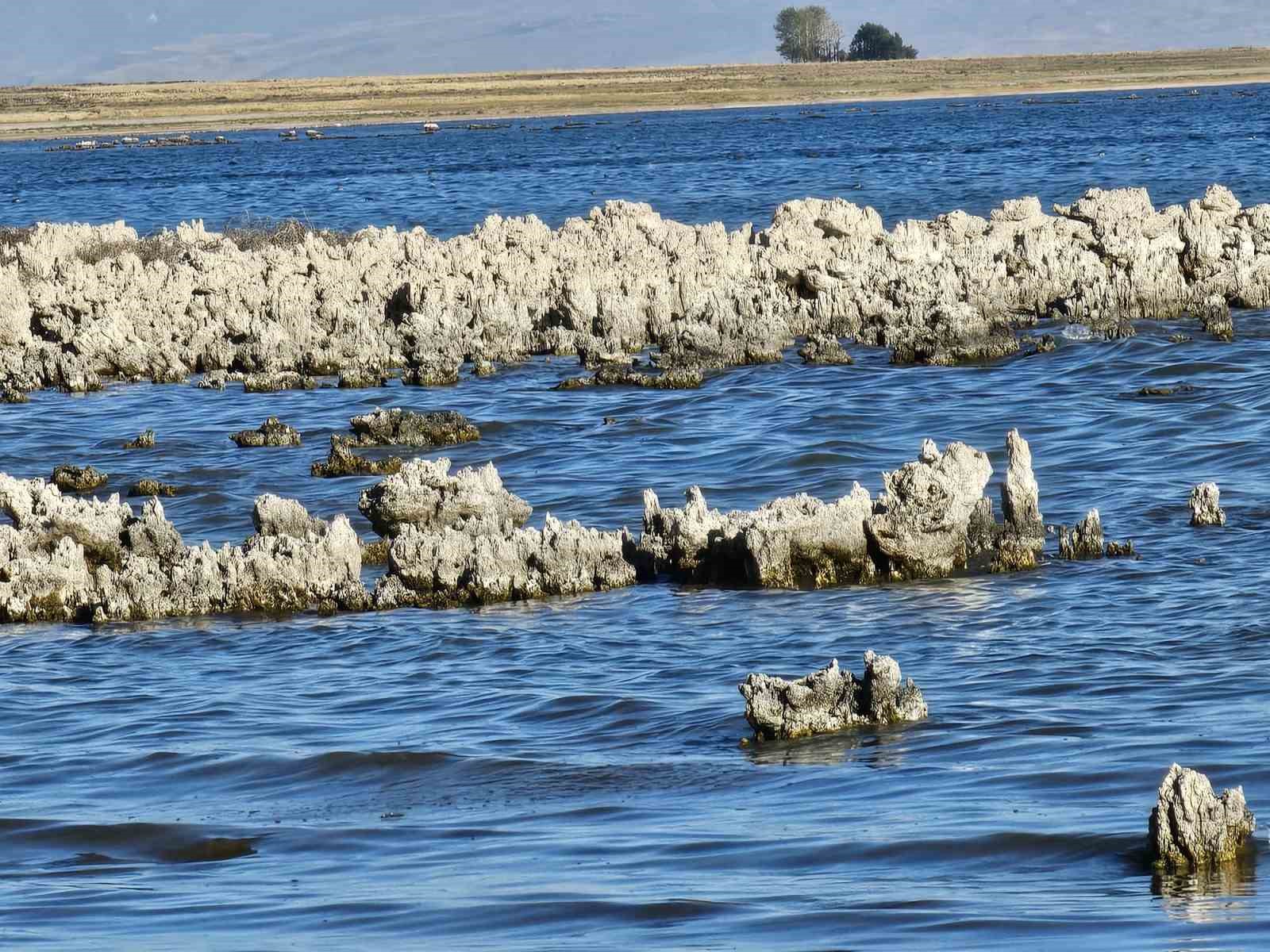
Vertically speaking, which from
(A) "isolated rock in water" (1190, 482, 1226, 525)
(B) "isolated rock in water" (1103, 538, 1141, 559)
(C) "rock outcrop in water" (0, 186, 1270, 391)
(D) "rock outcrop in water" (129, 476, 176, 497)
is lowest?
(B) "isolated rock in water" (1103, 538, 1141, 559)

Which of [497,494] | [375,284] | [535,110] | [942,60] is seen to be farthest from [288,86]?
[497,494]

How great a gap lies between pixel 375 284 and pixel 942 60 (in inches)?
6039

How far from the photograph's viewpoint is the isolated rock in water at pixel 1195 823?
21.2ft

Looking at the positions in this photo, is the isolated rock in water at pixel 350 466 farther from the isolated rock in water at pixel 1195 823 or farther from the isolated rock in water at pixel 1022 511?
the isolated rock in water at pixel 1195 823

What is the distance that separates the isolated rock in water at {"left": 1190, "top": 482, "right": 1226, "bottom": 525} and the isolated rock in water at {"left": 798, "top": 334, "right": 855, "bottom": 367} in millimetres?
7781

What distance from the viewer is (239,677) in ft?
33.2

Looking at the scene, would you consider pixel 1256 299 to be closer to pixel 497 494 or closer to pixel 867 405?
pixel 867 405

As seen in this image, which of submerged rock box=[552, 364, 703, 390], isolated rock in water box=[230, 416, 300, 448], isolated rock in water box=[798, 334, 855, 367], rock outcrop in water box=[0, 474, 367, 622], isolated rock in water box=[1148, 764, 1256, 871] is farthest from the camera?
isolated rock in water box=[798, 334, 855, 367]

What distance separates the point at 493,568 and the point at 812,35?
189 meters

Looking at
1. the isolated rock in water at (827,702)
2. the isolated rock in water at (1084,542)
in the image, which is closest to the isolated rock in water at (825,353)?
the isolated rock in water at (1084,542)

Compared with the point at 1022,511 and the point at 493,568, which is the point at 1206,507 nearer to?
the point at 1022,511

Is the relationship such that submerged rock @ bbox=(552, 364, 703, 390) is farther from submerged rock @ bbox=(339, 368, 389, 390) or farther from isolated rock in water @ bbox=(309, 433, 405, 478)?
isolated rock in water @ bbox=(309, 433, 405, 478)

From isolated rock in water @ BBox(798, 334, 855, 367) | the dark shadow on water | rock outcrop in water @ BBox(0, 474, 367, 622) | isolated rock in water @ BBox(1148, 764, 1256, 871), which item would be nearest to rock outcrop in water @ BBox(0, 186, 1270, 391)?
isolated rock in water @ BBox(798, 334, 855, 367)

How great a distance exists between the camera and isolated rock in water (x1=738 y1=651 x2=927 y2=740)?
28.1ft
